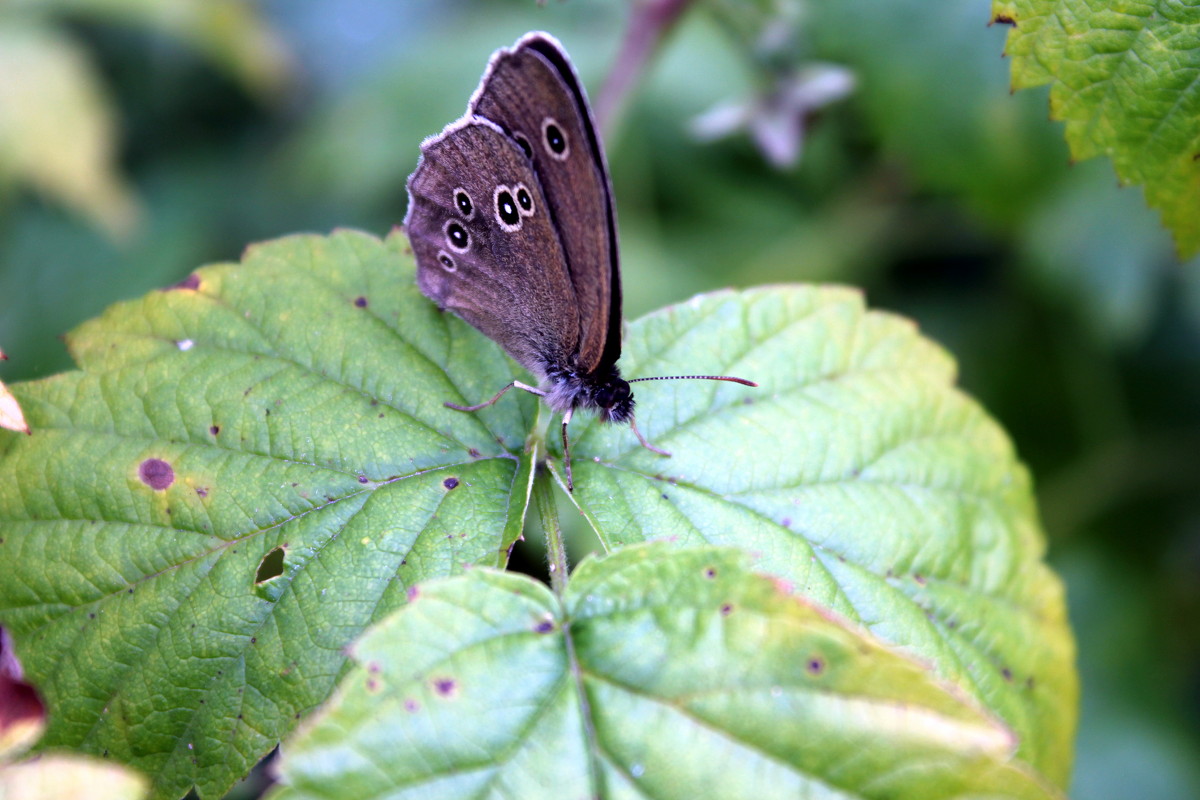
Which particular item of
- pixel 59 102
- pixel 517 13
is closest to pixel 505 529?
pixel 59 102

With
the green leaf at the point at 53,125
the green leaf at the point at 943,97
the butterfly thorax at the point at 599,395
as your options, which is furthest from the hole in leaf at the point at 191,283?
the green leaf at the point at 943,97

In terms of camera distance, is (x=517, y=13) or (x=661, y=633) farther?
(x=517, y=13)

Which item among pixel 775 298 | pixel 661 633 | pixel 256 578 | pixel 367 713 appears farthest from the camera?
pixel 775 298

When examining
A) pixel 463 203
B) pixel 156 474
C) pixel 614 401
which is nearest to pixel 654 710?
pixel 614 401

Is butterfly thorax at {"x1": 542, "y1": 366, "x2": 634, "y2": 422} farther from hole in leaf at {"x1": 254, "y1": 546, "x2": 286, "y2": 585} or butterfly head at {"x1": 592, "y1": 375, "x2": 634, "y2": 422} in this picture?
hole in leaf at {"x1": 254, "y1": 546, "x2": 286, "y2": 585}

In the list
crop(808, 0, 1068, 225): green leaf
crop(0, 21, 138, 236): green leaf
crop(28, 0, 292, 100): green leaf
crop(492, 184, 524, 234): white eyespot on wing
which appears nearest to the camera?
crop(492, 184, 524, 234): white eyespot on wing

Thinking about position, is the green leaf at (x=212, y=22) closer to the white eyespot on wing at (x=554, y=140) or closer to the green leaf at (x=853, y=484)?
the white eyespot on wing at (x=554, y=140)

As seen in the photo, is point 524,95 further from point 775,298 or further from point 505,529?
point 505,529

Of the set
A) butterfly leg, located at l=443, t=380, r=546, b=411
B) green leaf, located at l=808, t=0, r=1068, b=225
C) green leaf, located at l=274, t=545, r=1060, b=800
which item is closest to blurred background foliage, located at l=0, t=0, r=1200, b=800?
green leaf, located at l=808, t=0, r=1068, b=225
